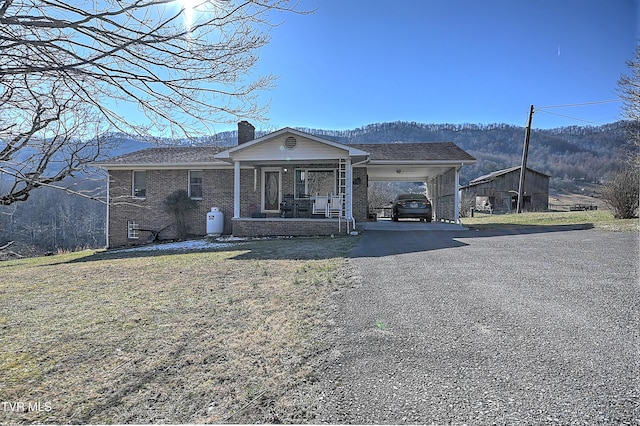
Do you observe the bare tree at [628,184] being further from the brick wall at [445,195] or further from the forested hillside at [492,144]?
the forested hillside at [492,144]

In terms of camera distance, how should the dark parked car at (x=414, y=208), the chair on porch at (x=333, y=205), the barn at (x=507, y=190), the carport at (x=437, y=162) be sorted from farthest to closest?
the barn at (x=507, y=190) → the dark parked car at (x=414, y=208) → the carport at (x=437, y=162) → the chair on porch at (x=333, y=205)

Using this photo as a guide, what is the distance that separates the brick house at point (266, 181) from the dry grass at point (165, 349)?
25.4 ft

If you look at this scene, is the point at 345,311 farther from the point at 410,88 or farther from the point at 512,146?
the point at 512,146

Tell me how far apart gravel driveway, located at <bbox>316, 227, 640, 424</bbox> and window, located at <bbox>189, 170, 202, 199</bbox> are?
1222 cm

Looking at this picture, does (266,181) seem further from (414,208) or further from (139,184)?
(414,208)

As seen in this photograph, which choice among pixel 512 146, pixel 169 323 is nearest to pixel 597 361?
pixel 169 323

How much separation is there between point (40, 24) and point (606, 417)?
459 cm

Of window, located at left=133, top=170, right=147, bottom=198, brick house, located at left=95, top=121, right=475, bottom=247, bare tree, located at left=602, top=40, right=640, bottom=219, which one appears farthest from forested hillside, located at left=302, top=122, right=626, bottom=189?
window, located at left=133, top=170, right=147, bottom=198

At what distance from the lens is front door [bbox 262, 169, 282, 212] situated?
16.0 meters

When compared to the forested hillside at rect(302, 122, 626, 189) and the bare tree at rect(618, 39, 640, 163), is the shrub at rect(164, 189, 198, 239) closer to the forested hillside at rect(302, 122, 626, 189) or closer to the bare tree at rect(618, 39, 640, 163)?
the bare tree at rect(618, 39, 640, 163)

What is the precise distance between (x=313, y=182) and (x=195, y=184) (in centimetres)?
539

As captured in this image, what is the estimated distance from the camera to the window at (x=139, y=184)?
16906 mm

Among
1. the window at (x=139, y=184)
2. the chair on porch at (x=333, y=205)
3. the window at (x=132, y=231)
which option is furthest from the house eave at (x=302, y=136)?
the window at (x=132, y=231)

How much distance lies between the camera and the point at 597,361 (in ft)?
8.70
